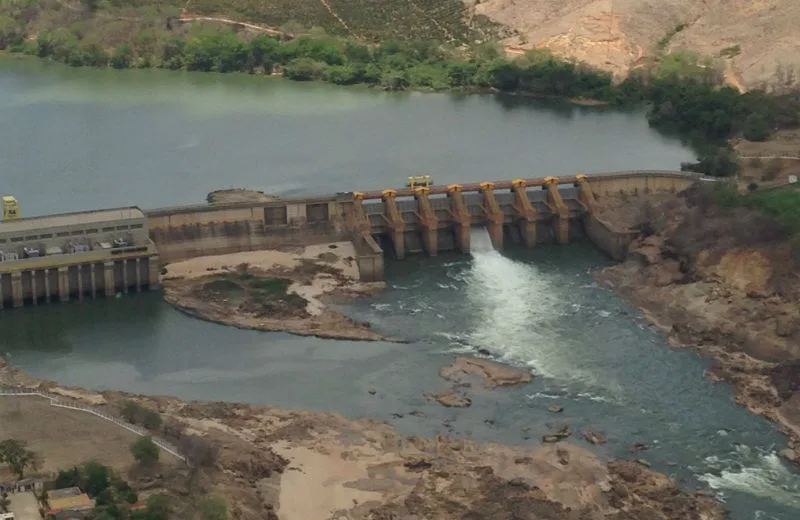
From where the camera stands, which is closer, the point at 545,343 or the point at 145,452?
the point at 145,452

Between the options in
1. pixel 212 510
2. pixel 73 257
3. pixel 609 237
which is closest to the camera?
pixel 212 510

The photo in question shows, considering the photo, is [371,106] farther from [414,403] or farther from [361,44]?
[414,403]

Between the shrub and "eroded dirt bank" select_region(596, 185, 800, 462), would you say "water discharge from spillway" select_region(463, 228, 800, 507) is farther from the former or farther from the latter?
the shrub

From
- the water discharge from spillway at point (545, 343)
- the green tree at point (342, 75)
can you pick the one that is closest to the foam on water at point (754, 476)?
the water discharge from spillway at point (545, 343)

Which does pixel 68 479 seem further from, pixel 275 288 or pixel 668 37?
pixel 668 37

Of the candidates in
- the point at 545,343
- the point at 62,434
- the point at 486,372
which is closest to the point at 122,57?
the point at 545,343

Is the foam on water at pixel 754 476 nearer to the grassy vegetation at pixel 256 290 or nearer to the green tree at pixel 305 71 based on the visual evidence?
the grassy vegetation at pixel 256 290
